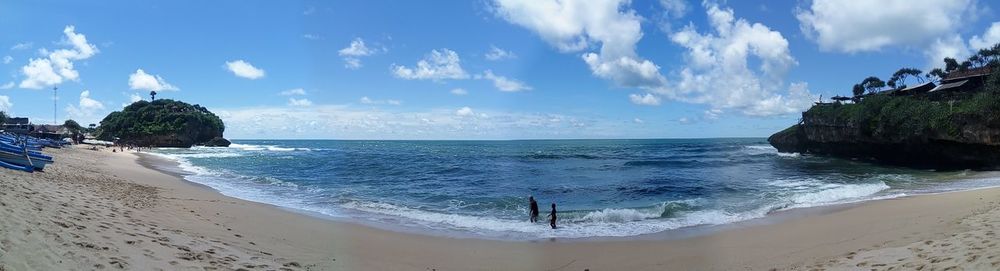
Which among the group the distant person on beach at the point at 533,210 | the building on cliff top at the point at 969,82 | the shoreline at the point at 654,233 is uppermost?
the building on cliff top at the point at 969,82

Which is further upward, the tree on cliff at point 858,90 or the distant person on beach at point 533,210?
the tree on cliff at point 858,90

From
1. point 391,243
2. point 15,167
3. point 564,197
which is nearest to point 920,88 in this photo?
point 564,197

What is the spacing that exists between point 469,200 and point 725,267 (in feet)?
44.0

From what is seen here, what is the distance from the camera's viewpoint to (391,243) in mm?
12656

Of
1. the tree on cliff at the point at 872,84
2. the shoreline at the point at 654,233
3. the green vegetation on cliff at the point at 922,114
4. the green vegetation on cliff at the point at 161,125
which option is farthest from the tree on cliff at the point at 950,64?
the green vegetation on cliff at the point at 161,125

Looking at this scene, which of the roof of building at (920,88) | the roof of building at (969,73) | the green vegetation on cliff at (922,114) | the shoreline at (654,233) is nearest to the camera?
the shoreline at (654,233)

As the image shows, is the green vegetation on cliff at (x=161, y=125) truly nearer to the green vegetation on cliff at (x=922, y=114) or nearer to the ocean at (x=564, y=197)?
the ocean at (x=564, y=197)

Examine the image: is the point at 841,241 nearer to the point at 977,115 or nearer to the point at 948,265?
the point at 948,265

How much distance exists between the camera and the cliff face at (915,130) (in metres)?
31.8

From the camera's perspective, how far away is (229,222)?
44.1ft

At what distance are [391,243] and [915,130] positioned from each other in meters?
40.2

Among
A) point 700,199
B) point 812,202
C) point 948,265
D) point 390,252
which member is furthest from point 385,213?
point 812,202

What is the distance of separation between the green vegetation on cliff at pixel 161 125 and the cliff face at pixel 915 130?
10121 centimetres

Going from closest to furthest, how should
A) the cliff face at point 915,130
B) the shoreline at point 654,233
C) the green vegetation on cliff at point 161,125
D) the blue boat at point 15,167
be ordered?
the shoreline at point 654,233 → the blue boat at point 15,167 → the cliff face at point 915,130 → the green vegetation on cliff at point 161,125
